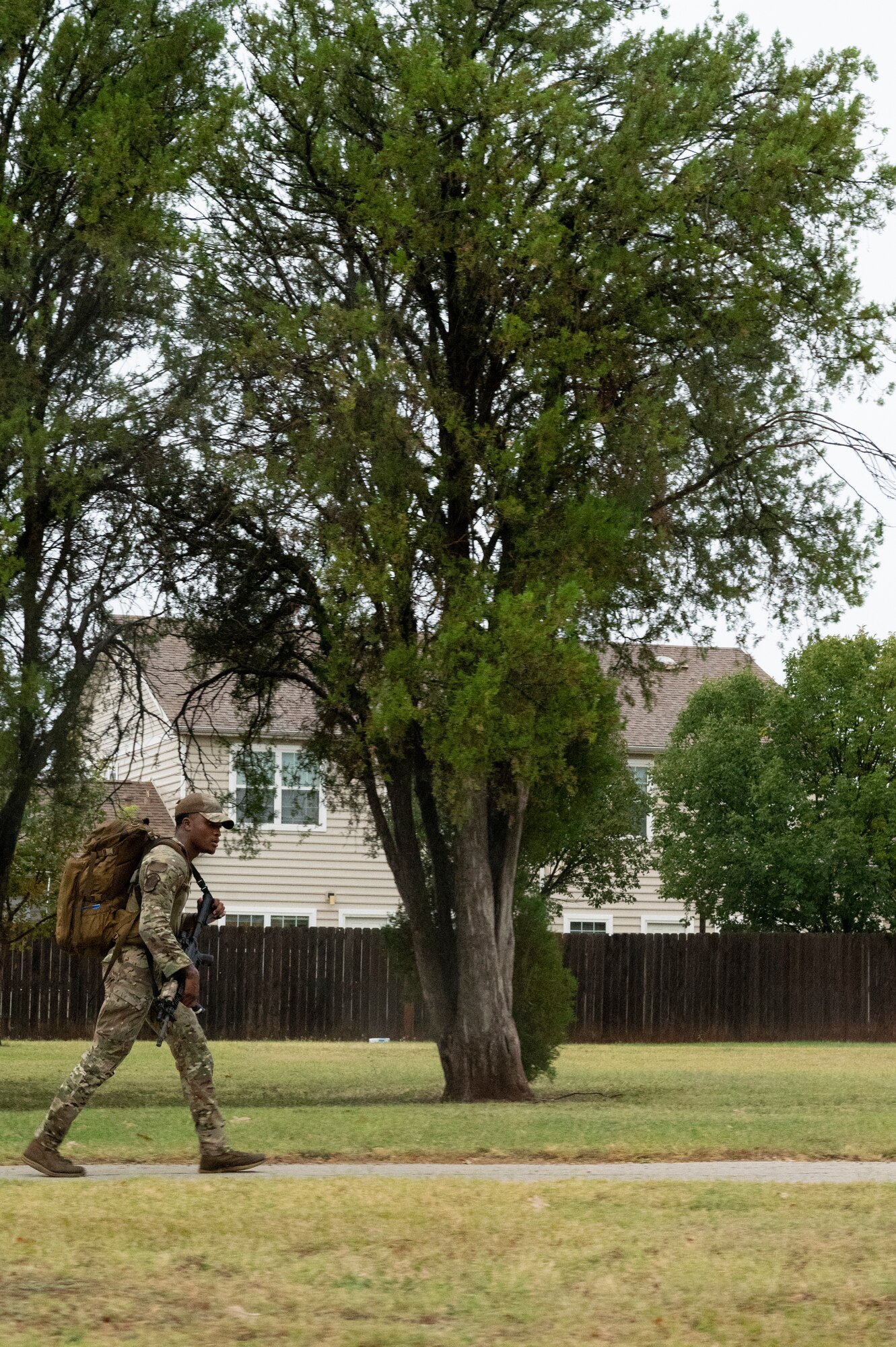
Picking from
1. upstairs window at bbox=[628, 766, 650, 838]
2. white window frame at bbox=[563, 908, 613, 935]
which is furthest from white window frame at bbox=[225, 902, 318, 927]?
upstairs window at bbox=[628, 766, 650, 838]

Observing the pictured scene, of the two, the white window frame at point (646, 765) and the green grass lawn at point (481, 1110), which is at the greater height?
the white window frame at point (646, 765)

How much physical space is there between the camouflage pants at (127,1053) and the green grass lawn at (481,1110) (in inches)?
47.1

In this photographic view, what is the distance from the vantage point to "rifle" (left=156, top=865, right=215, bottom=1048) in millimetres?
9289

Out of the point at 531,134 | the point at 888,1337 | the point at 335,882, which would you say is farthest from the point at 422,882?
the point at 335,882

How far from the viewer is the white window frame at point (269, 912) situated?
39562 mm

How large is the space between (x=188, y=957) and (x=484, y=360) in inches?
336

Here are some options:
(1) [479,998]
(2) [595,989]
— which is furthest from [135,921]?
(2) [595,989]

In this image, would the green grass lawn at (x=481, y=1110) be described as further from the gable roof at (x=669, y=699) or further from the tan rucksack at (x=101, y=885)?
the gable roof at (x=669, y=699)

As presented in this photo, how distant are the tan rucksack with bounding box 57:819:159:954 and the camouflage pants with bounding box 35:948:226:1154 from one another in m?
0.21

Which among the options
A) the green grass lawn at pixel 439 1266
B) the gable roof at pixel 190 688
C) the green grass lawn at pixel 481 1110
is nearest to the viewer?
the green grass lawn at pixel 439 1266

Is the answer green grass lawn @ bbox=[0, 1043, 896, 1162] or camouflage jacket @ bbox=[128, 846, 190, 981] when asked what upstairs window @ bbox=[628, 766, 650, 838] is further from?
camouflage jacket @ bbox=[128, 846, 190, 981]

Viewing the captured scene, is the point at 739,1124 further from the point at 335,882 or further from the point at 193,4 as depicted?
the point at 335,882

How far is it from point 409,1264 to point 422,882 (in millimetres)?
10651

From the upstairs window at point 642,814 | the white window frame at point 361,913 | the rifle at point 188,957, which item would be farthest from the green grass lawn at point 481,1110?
the white window frame at point 361,913
